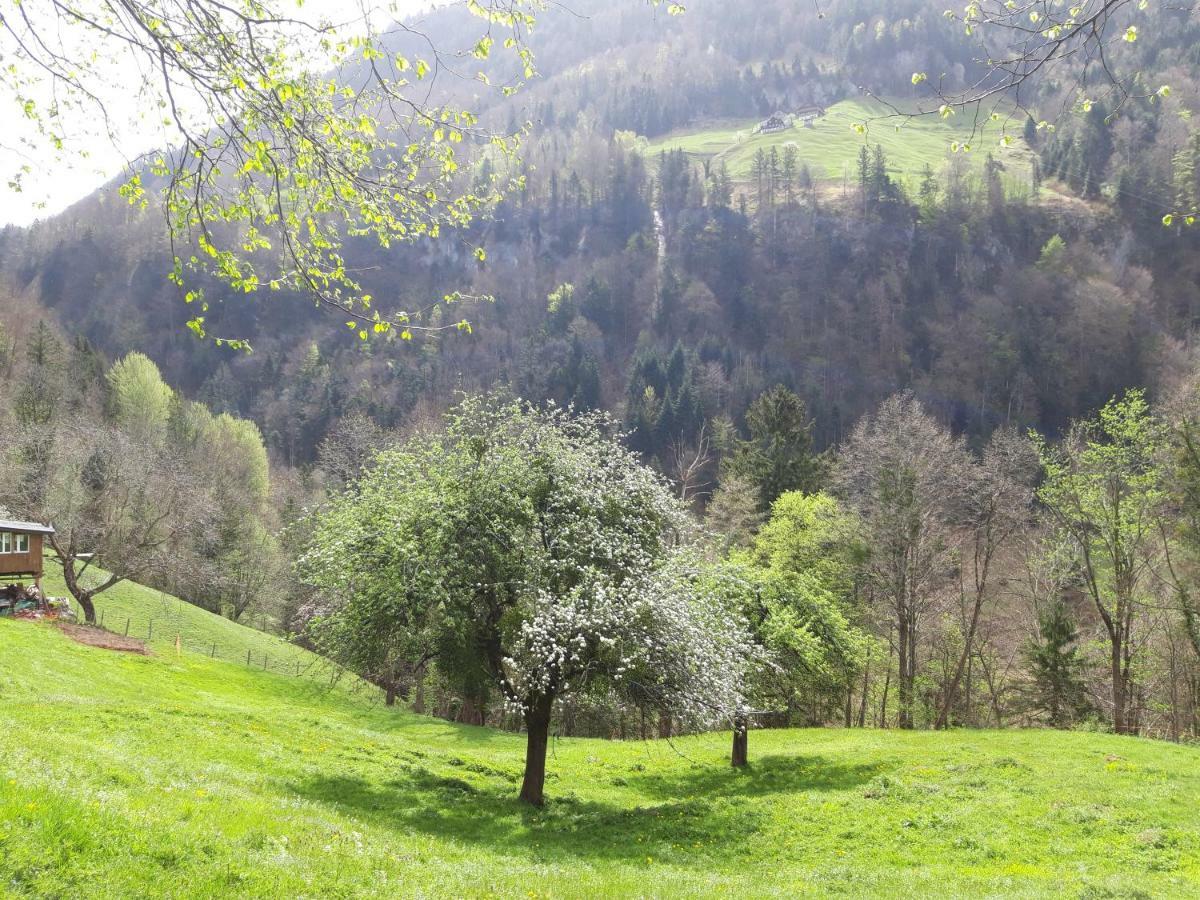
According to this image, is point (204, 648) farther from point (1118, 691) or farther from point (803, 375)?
point (803, 375)

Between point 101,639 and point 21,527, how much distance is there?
710 cm

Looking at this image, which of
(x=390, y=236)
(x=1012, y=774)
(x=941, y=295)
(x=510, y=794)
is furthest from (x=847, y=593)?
(x=941, y=295)

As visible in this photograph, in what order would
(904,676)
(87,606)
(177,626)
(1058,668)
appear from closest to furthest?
(904,676), (1058,668), (87,606), (177,626)

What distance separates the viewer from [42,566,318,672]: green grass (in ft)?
144

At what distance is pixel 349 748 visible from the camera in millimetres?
21766

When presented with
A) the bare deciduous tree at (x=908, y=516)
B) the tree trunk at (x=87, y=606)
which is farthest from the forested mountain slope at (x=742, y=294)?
the tree trunk at (x=87, y=606)

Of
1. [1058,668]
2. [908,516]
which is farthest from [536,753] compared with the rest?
[1058,668]

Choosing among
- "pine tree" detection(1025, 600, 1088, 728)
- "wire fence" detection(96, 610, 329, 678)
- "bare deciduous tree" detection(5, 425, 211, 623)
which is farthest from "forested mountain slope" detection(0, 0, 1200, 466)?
"pine tree" detection(1025, 600, 1088, 728)

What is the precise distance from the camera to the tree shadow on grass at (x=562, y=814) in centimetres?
1536

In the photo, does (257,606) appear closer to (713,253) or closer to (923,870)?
(923,870)

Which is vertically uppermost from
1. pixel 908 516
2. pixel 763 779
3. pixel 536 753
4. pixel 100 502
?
pixel 908 516

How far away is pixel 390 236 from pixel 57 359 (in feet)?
295

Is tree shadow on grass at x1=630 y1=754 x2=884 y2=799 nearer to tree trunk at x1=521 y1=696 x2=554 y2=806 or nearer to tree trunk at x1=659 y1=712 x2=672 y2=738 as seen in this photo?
tree trunk at x1=659 y1=712 x2=672 y2=738

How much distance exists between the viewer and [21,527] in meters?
36.6
